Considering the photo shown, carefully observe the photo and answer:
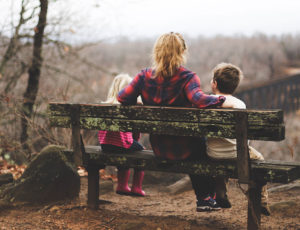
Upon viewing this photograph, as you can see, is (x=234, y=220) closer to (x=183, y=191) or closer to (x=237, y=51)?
(x=183, y=191)

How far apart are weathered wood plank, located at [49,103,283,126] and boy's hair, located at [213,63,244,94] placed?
22.6 inches

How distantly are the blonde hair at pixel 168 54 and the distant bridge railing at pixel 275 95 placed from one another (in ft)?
61.8

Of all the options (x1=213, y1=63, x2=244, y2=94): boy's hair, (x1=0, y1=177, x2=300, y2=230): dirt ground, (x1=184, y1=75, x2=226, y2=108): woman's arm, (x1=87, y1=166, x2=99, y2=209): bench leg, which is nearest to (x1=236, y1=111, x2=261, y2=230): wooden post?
(x1=184, y1=75, x2=226, y2=108): woman's arm

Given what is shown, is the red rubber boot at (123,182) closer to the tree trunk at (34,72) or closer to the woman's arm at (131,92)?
the woman's arm at (131,92)

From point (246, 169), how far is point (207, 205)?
672mm

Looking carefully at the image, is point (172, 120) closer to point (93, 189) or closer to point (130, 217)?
point (130, 217)

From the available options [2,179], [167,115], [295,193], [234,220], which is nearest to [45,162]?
[2,179]

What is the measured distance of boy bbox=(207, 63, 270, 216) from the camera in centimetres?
330

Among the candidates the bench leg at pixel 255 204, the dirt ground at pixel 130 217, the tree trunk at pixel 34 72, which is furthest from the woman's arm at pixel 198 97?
the tree trunk at pixel 34 72

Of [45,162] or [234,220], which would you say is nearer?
[234,220]

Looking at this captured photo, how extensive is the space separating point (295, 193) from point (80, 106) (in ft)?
9.95

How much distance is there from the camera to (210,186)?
357 cm

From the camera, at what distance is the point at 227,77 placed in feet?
11.2

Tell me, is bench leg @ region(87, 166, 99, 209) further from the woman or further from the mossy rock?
the woman
